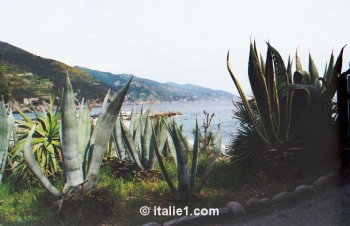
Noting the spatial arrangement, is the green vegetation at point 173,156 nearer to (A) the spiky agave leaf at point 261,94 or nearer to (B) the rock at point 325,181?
(A) the spiky agave leaf at point 261,94

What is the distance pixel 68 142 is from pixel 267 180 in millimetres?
2851

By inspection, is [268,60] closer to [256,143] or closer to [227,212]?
[256,143]

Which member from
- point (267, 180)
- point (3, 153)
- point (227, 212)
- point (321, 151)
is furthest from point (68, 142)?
point (321, 151)

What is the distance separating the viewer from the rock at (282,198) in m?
3.75

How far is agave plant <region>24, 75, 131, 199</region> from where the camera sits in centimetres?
315

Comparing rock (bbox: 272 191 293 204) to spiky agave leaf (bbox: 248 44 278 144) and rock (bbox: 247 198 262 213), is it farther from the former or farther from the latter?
spiky agave leaf (bbox: 248 44 278 144)

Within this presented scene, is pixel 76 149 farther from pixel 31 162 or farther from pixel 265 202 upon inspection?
pixel 265 202

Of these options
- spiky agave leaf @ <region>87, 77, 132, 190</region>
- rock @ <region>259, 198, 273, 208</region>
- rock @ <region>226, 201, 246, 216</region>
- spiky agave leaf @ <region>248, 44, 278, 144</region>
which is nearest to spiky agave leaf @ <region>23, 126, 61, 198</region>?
spiky agave leaf @ <region>87, 77, 132, 190</region>

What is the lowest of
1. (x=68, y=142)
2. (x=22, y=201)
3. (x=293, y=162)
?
(x=22, y=201)

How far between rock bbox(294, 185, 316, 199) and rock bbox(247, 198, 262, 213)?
1.94ft

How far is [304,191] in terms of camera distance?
396 centimetres

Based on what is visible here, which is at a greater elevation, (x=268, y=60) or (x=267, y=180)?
(x=268, y=60)

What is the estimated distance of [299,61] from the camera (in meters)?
5.66

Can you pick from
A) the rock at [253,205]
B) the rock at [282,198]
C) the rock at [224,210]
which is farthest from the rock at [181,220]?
the rock at [282,198]
